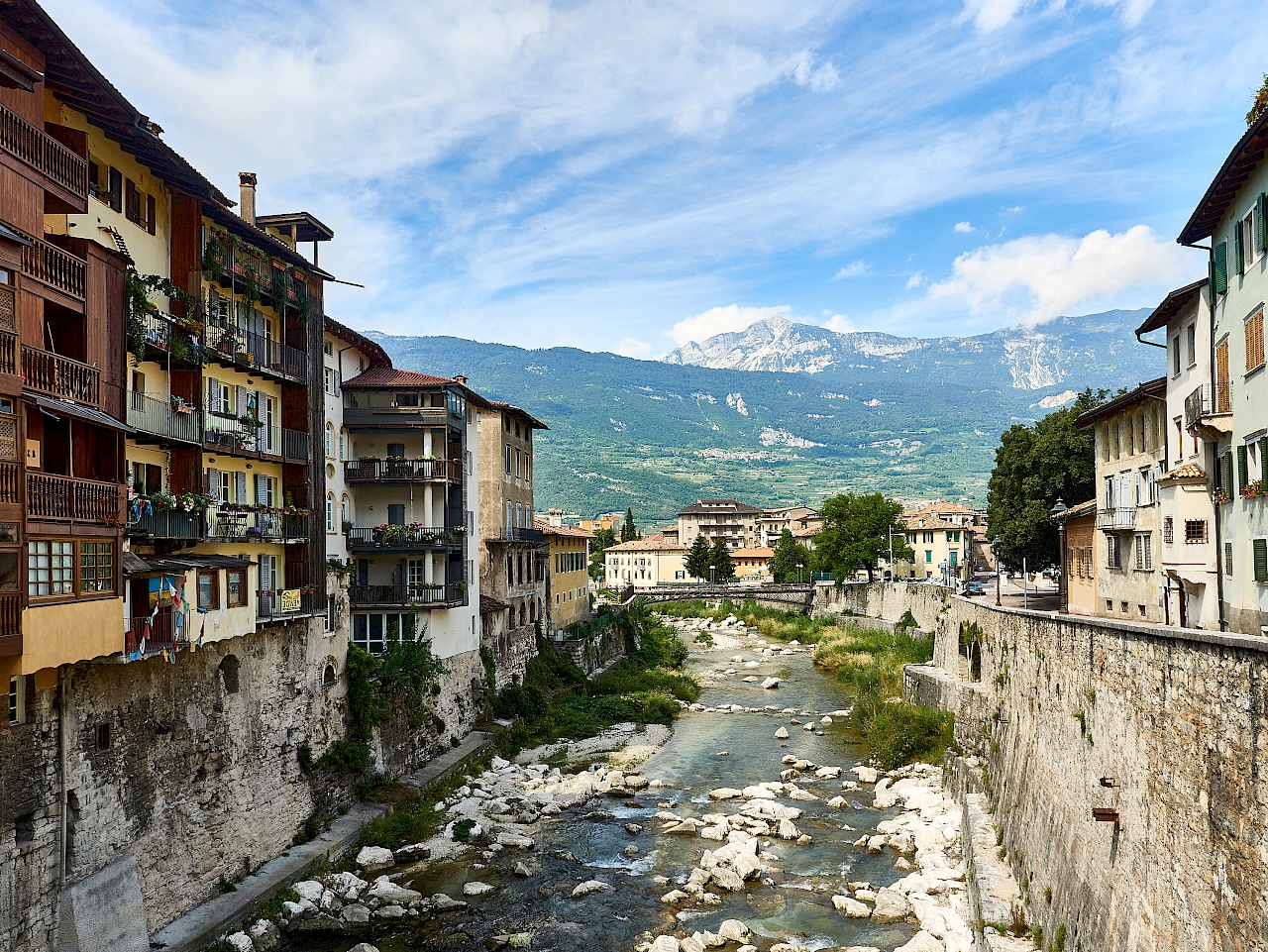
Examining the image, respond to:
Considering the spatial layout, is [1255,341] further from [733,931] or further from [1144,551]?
[733,931]

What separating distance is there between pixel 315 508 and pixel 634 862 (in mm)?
15859

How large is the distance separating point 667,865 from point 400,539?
58.1ft

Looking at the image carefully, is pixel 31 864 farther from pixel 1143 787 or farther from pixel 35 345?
pixel 1143 787

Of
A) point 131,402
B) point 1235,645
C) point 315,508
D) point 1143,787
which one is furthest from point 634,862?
point 1235,645

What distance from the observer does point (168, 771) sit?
2234cm

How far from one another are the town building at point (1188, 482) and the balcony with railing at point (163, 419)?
1042 inches

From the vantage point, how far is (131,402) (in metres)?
21.8

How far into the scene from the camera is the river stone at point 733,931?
75.4 ft

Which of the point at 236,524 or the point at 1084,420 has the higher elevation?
the point at 1084,420

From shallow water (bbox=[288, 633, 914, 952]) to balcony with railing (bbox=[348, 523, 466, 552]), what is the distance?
40.8 feet

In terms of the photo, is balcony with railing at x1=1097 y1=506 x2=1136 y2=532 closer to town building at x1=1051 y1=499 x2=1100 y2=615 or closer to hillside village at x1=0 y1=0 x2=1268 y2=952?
hillside village at x1=0 y1=0 x2=1268 y2=952

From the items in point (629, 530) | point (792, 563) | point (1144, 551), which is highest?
point (1144, 551)

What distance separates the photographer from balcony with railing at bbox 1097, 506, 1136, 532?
1435 inches

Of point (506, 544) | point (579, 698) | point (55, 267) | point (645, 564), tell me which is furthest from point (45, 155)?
point (645, 564)
